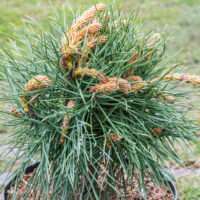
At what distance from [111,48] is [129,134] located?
260mm

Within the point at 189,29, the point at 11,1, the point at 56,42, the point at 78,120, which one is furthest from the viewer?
the point at 11,1

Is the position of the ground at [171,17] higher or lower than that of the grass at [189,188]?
higher

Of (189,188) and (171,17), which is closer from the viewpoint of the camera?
(189,188)

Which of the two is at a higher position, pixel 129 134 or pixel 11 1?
pixel 11 1

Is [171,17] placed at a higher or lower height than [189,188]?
higher

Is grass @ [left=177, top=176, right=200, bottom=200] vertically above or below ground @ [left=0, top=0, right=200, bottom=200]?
below

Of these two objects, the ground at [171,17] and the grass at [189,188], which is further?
the ground at [171,17]

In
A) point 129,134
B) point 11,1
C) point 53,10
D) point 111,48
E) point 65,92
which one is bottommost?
point 129,134

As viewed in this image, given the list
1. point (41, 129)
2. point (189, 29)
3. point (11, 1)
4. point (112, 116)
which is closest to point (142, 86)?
point (112, 116)

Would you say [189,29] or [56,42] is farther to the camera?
[189,29]

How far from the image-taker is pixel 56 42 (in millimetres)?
913

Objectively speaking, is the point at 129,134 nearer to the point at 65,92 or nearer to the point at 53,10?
the point at 65,92

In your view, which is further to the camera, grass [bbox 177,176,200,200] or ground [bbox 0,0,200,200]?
ground [bbox 0,0,200,200]

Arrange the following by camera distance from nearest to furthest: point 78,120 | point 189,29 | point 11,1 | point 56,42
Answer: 1. point 78,120
2. point 56,42
3. point 189,29
4. point 11,1
